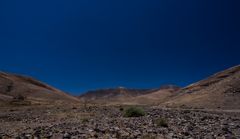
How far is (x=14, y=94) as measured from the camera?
101 meters

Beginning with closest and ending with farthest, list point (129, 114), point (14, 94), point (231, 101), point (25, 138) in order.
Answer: point (25, 138), point (129, 114), point (231, 101), point (14, 94)

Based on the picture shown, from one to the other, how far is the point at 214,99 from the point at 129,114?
131ft

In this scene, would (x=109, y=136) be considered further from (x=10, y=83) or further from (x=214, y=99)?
(x=10, y=83)

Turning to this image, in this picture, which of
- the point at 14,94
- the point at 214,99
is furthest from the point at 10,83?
the point at 214,99

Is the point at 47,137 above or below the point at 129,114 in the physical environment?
below

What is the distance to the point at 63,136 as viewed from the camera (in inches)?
494

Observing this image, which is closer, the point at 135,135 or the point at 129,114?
the point at 135,135

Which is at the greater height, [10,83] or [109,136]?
[10,83]

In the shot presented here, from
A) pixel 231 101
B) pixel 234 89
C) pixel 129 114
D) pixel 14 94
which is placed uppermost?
pixel 14 94

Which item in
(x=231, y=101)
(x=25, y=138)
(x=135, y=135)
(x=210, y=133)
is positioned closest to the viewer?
(x=25, y=138)

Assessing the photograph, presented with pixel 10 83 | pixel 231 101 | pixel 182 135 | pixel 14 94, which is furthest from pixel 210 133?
pixel 10 83

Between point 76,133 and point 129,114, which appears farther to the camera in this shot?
point 129,114

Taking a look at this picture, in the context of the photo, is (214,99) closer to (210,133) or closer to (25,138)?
(210,133)

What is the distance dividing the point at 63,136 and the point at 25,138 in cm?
163
